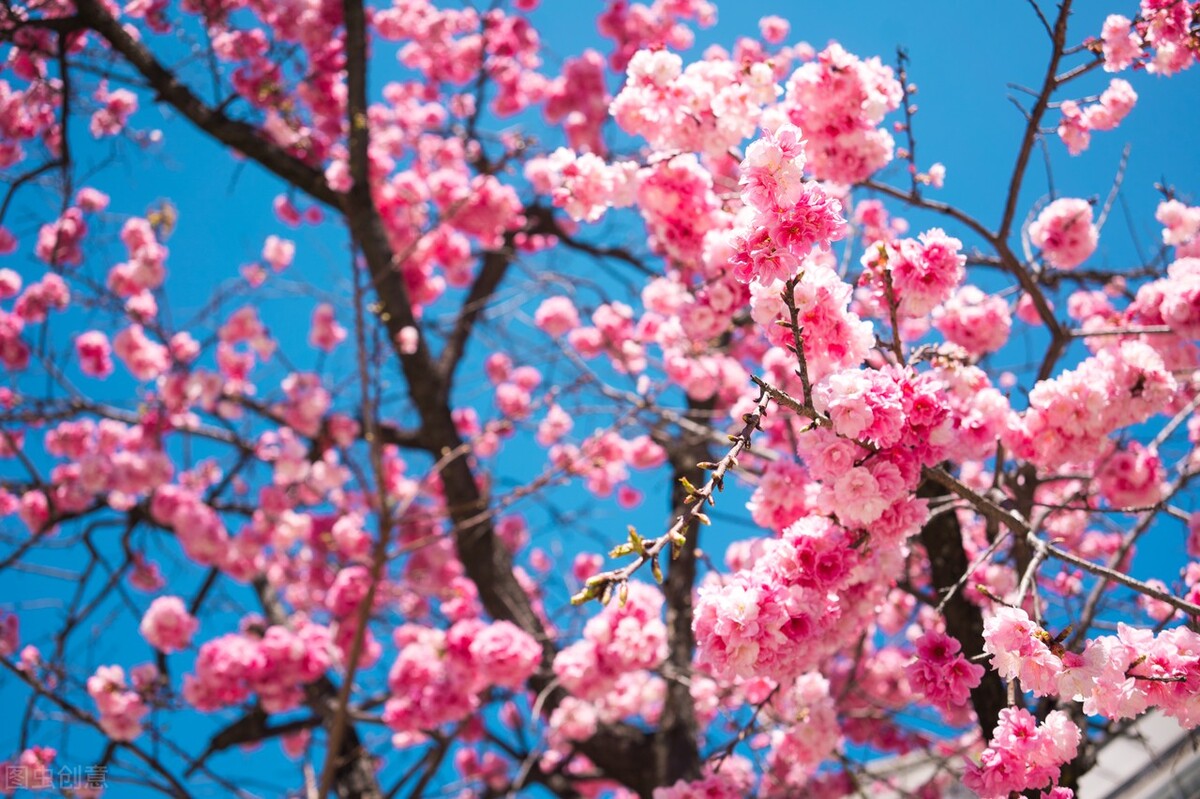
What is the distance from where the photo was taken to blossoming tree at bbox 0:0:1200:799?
150cm

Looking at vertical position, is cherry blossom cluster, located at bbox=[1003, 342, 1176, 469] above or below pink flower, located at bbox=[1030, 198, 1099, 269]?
below

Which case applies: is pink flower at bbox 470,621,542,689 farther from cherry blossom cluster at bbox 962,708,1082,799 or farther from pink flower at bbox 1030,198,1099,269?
pink flower at bbox 1030,198,1099,269

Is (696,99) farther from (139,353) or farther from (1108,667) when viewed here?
(139,353)

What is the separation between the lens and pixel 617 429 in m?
2.98

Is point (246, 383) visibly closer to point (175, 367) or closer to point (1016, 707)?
point (175, 367)

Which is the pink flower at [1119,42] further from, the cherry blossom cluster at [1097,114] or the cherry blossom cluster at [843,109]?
the cherry blossom cluster at [843,109]

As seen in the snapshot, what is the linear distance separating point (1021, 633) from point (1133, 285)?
3.27 meters

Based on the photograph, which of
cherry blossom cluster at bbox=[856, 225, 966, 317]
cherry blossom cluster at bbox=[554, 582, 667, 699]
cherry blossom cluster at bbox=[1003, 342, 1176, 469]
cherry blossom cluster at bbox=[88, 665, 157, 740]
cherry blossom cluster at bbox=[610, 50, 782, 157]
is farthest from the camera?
cherry blossom cluster at bbox=[88, 665, 157, 740]

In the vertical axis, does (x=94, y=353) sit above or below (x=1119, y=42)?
above

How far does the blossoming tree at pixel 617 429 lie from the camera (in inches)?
59.1

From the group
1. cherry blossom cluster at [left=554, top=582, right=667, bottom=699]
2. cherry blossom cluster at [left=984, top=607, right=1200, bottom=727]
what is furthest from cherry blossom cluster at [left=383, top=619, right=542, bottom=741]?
cherry blossom cluster at [left=984, top=607, right=1200, bottom=727]

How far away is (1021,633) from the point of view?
4.18 feet

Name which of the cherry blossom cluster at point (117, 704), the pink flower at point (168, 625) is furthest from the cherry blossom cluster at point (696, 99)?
the pink flower at point (168, 625)

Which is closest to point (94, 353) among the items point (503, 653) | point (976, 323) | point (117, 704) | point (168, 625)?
point (168, 625)
